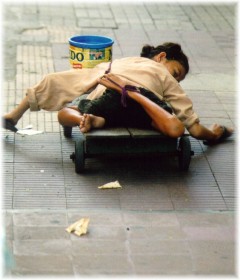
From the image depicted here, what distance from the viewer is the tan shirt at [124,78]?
550 centimetres

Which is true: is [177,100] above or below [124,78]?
below

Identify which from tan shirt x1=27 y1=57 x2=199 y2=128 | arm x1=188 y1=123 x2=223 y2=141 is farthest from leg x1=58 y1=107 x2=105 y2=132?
arm x1=188 y1=123 x2=223 y2=141

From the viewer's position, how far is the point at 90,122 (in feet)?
17.0

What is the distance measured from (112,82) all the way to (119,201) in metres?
0.88

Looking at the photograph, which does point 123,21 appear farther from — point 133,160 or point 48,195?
point 48,195

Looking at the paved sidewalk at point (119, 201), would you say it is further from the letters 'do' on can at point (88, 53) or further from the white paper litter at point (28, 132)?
the letters 'do' on can at point (88, 53)

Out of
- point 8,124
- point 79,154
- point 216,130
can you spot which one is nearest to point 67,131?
point 8,124

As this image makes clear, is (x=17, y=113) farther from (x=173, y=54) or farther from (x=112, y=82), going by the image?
(x=173, y=54)

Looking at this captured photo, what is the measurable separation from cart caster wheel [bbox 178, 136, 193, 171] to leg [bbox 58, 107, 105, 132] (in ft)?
2.04

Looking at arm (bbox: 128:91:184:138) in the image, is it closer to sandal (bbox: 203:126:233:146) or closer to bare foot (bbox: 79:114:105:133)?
bare foot (bbox: 79:114:105:133)

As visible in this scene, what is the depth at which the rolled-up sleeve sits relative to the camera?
218 inches

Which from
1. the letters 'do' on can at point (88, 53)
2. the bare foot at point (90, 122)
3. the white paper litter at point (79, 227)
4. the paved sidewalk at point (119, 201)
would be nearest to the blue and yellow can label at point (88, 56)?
the letters 'do' on can at point (88, 53)

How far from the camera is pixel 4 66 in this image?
7988mm

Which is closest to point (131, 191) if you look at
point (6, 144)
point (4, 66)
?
point (6, 144)
